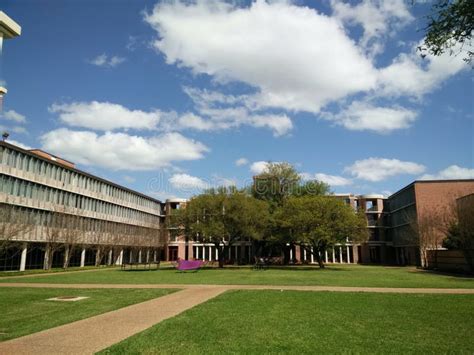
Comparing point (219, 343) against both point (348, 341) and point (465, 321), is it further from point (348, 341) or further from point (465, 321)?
point (465, 321)

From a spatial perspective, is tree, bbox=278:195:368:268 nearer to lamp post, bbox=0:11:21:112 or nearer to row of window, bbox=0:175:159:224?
row of window, bbox=0:175:159:224

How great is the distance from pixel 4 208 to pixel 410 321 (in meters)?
39.5

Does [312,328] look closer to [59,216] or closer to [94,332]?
[94,332]

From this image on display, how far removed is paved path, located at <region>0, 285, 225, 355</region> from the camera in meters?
8.04

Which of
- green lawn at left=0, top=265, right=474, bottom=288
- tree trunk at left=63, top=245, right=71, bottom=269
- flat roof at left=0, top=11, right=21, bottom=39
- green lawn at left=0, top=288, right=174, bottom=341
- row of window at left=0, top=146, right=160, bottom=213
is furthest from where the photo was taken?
tree trunk at left=63, top=245, right=71, bottom=269

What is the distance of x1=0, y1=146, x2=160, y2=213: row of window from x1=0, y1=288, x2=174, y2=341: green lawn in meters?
30.6

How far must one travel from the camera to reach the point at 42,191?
49.9m

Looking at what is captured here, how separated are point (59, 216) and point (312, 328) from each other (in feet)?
155

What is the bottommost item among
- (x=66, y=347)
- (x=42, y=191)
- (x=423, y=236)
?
(x=66, y=347)

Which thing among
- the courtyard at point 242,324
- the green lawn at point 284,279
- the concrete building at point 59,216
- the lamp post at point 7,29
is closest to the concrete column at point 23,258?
the concrete building at point 59,216

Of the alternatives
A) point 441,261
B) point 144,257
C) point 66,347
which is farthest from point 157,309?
point 144,257

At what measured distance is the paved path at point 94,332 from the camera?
8039 mm

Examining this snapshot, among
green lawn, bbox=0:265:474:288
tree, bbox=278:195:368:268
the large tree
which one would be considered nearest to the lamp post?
green lawn, bbox=0:265:474:288

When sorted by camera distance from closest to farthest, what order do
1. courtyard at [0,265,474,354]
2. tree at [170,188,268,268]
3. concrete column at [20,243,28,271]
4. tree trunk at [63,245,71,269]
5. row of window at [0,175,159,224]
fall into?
courtyard at [0,265,474,354]
row of window at [0,175,159,224]
concrete column at [20,243,28,271]
tree at [170,188,268,268]
tree trunk at [63,245,71,269]
